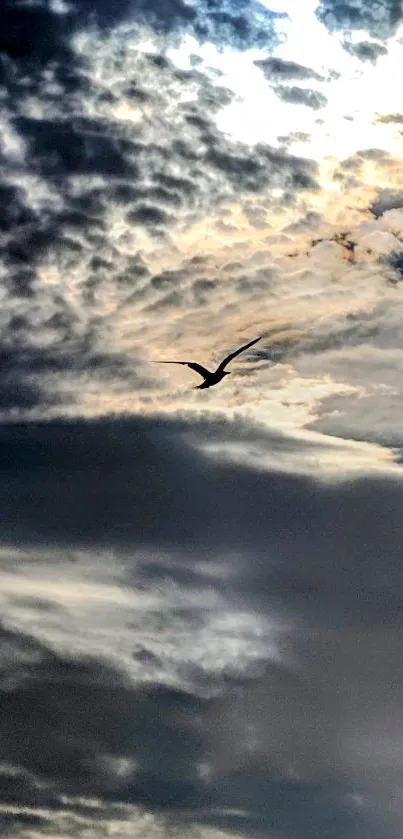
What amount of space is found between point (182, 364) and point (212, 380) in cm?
411

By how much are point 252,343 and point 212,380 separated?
4325mm

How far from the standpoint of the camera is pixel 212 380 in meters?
152

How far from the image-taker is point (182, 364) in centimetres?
14812

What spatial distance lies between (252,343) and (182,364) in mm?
5249

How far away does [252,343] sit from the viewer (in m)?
149
